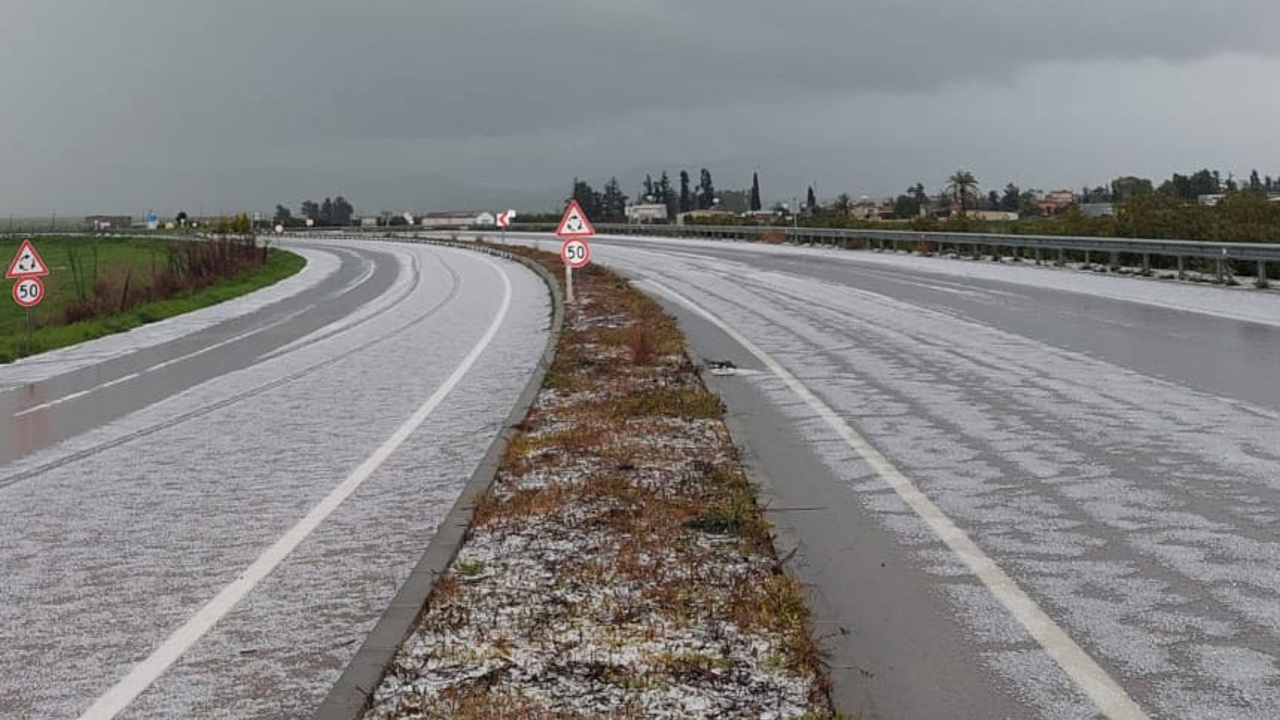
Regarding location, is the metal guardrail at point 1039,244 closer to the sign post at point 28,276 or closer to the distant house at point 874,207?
the sign post at point 28,276

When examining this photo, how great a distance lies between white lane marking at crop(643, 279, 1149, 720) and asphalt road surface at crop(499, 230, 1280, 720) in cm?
1

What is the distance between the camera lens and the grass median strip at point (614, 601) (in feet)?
16.1

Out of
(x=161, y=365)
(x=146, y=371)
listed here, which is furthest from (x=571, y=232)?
(x=146, y=371)

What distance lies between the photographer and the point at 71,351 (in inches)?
843

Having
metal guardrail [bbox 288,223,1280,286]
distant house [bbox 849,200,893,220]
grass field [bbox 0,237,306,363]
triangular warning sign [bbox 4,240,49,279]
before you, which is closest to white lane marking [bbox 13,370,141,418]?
grass field [bbox 0,237,306,363]

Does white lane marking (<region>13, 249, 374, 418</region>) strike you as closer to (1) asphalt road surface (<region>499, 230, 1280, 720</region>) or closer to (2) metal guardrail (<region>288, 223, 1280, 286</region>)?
(1) asphalt road surface (<region>499, 230, 1280, 720</region>)

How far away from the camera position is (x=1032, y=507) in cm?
787

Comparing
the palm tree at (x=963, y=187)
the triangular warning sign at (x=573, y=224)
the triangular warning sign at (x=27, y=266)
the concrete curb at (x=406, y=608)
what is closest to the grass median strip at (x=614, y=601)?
the concrete curb at (x=406, y=608)

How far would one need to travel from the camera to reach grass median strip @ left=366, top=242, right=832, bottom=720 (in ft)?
16.1

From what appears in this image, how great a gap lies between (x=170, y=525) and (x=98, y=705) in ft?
10.5

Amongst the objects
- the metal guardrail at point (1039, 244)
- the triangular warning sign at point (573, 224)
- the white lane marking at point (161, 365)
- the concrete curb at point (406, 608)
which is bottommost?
the white lane marking at point (161, 365)

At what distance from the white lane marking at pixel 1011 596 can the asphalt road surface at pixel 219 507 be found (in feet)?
9.51

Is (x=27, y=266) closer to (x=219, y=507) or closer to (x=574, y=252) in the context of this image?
(x=574, y=252)

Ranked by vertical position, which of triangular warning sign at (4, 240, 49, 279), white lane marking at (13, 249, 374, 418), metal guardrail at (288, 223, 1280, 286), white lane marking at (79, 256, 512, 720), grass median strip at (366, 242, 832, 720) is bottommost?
white lane marking at (13, 249, 374, 418)
